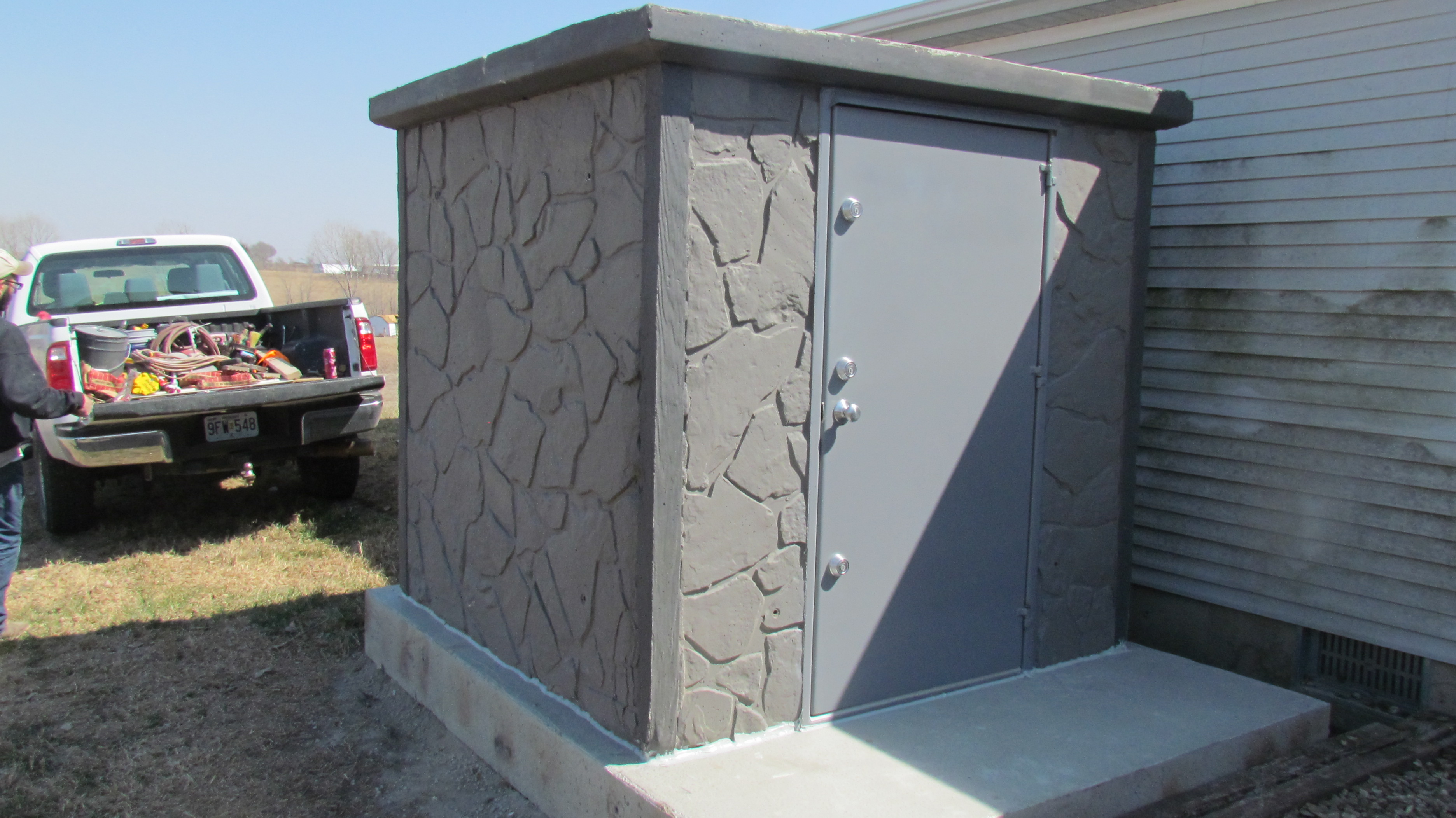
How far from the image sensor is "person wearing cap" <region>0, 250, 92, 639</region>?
4840 millimetres

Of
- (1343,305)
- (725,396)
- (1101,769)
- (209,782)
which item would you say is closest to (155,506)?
(209,782)

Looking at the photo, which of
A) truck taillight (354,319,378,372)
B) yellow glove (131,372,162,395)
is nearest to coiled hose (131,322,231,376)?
yellow glove (131,372,162,395)

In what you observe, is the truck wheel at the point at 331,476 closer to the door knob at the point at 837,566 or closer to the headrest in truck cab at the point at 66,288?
the headrest in truck cab at the point at 66,288

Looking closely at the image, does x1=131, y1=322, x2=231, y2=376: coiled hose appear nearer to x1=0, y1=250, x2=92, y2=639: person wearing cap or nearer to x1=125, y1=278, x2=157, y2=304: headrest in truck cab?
x1=125, y1=278, x2=157, y2=304: headrest in truck cab

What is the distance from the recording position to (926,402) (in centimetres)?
374

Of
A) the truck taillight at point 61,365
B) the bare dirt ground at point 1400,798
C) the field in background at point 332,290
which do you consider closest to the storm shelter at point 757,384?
the bare dirt ground at point 1400,798

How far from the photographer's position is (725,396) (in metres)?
3.26

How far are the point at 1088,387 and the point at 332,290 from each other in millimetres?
26985

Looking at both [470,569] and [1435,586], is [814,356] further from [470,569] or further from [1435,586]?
[1435,586]

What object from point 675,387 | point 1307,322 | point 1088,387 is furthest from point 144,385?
point 1307,322

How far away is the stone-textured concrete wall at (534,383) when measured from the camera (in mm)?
3270

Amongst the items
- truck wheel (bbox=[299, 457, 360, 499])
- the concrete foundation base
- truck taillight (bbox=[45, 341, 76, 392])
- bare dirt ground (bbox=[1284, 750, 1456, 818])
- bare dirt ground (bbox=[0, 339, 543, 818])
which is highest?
truck taillight (bbox=[45, 341, 76, 392])

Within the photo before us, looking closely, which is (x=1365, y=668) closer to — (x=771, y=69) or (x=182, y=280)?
(x=771, y=69)

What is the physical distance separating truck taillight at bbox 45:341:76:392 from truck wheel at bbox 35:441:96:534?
97 centimetres
